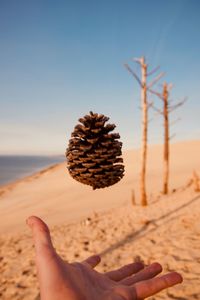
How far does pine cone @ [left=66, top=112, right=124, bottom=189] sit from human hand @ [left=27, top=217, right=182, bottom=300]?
1.20ft

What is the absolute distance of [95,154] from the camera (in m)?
1.84

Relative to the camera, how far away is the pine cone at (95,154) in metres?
1.72

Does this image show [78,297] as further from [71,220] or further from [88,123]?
[71,220]

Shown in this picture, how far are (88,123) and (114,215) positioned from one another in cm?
1469

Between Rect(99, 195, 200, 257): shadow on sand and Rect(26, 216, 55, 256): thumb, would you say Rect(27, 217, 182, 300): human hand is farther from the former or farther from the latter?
Rect(99, 195, 200, 257): shadow on sand

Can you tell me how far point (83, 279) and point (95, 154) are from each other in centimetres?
87

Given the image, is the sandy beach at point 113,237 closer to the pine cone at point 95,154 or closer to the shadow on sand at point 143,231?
the shadow on sand at point 143,231

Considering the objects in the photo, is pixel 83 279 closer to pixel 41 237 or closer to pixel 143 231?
pixel 41 237

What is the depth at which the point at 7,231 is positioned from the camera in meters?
16.5

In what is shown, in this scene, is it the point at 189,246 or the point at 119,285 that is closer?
the point at 119,285

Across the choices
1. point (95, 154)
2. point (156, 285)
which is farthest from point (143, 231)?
point (95, 154)

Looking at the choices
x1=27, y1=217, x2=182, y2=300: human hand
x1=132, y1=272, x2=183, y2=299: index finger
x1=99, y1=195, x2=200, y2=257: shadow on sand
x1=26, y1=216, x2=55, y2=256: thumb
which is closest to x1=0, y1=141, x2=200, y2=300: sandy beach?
x1=99, y1=195, x2=200, y2=257: shadow on sand

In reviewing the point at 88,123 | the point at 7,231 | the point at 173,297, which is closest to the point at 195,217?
the point at 173,297

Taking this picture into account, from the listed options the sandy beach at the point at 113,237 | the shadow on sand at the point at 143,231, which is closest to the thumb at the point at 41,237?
the sandy beach at the point at 113,237
